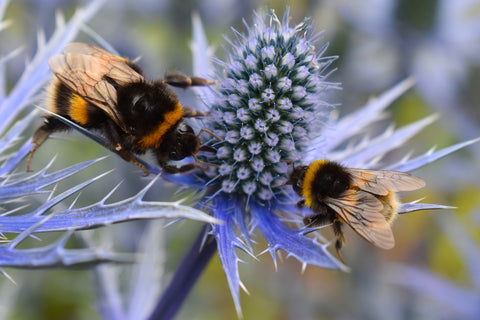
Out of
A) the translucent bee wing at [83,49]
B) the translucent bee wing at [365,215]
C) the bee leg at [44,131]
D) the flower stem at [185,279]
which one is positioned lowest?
the flower stem at [185,279]

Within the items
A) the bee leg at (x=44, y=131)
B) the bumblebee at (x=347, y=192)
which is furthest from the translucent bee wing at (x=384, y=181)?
the bee leg at (x=44, y=131)

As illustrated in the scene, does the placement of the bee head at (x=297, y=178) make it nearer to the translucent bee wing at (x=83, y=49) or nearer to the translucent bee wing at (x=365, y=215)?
the translucent bee wing at (x=365, y=215)

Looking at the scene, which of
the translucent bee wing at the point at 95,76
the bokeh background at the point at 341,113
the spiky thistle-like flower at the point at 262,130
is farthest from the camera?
the bokeh background at the point at 341,113

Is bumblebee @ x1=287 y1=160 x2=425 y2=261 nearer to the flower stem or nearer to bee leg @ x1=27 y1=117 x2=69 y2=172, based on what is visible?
the flower stem

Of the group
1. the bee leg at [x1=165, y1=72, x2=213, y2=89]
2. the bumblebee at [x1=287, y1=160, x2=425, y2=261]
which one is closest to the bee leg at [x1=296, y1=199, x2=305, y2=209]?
the bumblebee at [x1=287, y1=160, x2=425, y2=261]

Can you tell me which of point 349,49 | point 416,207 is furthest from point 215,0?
point 416,207
